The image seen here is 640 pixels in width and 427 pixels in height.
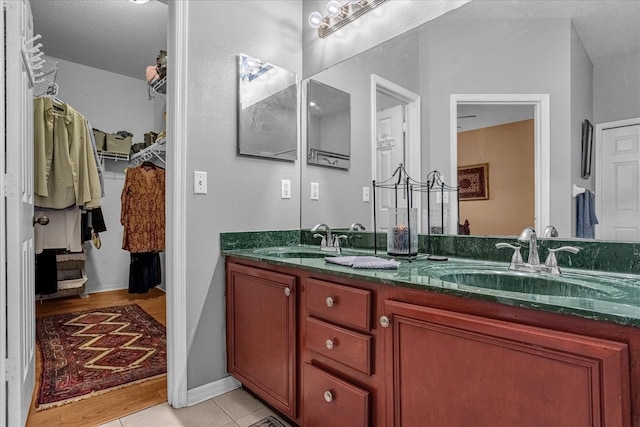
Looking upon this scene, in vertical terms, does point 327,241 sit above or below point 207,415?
above

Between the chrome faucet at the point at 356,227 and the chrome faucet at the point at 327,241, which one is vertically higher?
the chrome faucet at the point at 356,227

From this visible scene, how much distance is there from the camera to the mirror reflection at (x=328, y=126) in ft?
7.03

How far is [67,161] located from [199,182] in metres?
1.71

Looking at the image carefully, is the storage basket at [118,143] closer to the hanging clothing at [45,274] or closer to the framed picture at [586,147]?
the hanging clothing at [45,274]

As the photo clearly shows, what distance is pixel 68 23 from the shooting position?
3.21 meters

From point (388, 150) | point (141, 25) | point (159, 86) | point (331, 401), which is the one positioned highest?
point (141, 25)

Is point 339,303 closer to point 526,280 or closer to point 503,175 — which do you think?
point 526,280

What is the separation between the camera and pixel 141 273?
3.78 metres

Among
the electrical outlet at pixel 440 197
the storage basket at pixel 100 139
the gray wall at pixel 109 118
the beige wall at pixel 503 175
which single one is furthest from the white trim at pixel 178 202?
the gray wall at pixel 109 118

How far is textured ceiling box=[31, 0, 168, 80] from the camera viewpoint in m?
2.96

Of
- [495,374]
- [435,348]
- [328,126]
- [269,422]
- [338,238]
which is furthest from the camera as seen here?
[328,126]

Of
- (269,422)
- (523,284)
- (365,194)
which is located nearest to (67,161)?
(365,194)

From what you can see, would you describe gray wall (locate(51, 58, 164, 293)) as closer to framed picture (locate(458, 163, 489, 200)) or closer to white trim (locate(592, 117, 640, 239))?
framed picture (locate(458, 163, 489, 200))

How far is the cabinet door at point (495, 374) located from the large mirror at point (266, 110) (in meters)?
1.32
